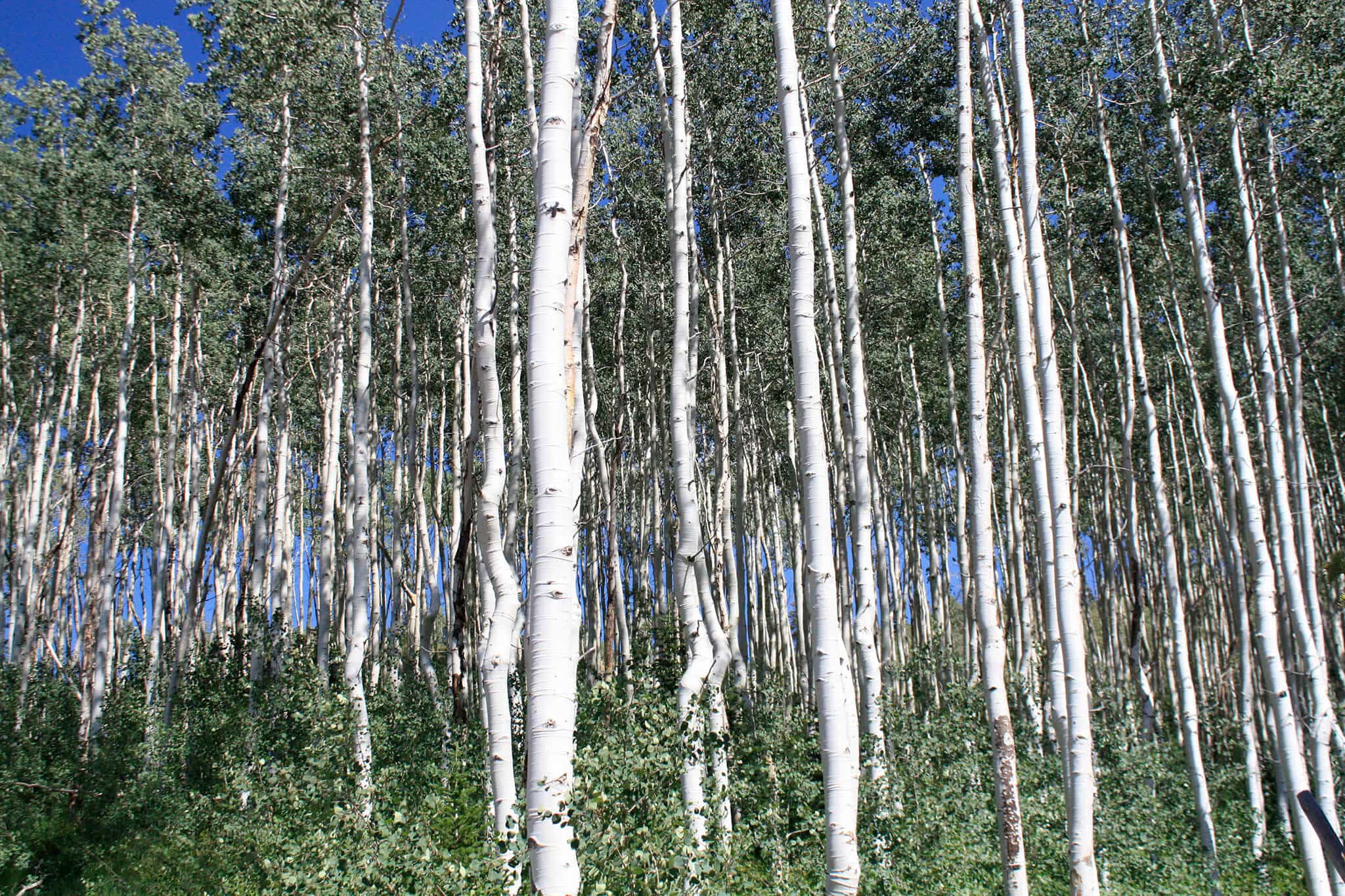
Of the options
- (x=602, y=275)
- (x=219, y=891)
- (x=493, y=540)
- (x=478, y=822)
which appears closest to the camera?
(x=493, y=540)

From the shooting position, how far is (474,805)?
27.7 feet

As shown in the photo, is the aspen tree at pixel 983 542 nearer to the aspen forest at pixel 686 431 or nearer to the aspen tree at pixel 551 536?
the aspen forest at pixel 686 431

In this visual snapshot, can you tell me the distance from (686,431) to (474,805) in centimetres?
403

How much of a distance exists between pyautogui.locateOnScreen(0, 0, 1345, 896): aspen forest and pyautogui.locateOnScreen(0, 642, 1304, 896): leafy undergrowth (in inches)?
2.6

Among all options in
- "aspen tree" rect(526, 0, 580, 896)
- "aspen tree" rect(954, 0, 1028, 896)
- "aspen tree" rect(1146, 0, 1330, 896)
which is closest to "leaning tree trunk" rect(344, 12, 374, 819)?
"aspen tree" rect(954, 0, 1028, 896)

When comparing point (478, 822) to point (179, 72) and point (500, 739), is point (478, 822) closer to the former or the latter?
point (500, 739)

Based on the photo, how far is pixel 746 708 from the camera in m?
12.0

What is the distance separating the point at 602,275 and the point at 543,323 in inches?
616

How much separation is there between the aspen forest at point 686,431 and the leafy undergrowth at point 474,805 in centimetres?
7

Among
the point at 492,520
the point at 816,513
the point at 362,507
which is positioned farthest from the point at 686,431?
the point at 362,507

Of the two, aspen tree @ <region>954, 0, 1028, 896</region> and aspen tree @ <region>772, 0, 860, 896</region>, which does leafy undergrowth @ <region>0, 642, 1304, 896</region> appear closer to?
aspen tree @ <region>772, 0, 860, 896</region>

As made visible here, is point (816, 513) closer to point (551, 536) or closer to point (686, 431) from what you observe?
point (551, 536)

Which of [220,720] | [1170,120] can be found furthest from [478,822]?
[1170,120]

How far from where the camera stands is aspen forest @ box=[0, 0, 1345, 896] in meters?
6.06
